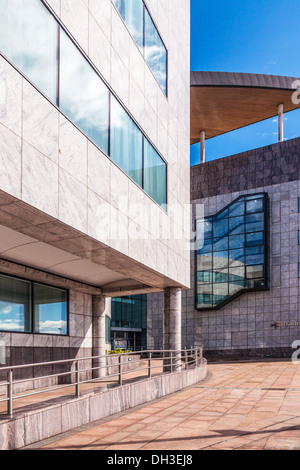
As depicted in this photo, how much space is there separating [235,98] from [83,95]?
1240 inches

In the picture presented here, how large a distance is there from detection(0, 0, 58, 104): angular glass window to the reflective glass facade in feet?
101

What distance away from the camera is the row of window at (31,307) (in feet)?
47.1

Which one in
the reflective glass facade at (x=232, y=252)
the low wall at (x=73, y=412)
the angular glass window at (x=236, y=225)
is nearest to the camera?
the low wall at (x=73, y=412)

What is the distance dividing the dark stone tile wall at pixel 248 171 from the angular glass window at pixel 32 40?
31.4 m

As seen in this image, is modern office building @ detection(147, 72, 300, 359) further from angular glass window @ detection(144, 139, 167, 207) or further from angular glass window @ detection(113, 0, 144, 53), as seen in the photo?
angular glass window @ detection(113, 0, 144, 53)

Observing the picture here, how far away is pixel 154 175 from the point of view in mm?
17250

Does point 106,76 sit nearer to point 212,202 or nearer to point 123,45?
point 123,45

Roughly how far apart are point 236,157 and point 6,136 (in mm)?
34545

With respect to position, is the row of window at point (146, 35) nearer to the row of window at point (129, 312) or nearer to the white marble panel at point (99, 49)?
the white marble panel at point (99, 49)

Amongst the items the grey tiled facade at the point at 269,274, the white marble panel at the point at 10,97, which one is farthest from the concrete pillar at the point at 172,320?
the grey tiled facade at the point at 269,274

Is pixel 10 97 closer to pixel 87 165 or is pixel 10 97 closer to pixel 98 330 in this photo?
pixel 87 165

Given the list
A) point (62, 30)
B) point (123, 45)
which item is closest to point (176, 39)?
point (123, 45)

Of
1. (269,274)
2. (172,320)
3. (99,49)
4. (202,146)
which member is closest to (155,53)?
(99,49)

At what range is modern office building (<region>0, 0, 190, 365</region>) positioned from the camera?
9.19 meters
